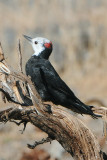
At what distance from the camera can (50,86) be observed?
231 inches

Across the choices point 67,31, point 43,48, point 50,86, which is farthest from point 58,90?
point 67,31

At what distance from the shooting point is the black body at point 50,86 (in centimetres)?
571

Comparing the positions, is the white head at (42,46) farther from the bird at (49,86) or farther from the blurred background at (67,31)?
the blurred background at (67,31)

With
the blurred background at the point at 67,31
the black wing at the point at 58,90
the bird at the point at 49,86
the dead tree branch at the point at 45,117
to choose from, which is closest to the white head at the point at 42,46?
the bird at the point at 49,86

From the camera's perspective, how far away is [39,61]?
6027 millimetres

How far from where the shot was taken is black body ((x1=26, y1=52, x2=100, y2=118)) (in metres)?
5.71

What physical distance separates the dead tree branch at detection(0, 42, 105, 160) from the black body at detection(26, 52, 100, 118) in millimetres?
593

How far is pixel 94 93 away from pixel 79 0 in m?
4.50

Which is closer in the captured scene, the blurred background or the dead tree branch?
the dead tree branch

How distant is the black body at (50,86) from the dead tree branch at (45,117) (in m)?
0.59

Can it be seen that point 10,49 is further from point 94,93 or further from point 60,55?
point 94,93

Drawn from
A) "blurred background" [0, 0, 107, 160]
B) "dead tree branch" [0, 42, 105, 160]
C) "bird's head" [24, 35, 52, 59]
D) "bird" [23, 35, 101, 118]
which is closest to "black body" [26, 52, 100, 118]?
"bird" [23, 35, 101, 118]

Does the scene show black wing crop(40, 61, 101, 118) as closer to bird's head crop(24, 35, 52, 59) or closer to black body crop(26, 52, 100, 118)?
black body crop(26, 52, 100, 118)

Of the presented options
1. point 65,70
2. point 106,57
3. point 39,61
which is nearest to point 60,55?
point 65,70
